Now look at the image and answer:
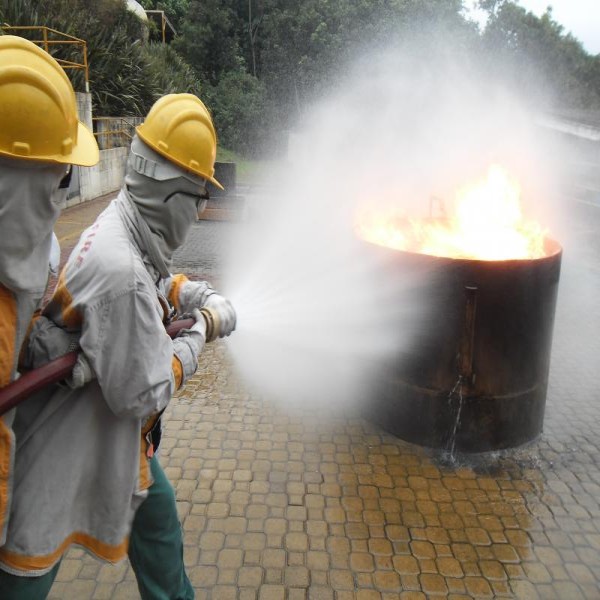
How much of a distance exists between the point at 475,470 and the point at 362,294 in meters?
1.43

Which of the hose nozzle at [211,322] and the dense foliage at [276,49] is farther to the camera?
the dense foliage at [276,49]

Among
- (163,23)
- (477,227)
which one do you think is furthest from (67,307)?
(163,23)

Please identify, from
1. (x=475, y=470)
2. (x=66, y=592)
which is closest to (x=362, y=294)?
(x=475, y=470)

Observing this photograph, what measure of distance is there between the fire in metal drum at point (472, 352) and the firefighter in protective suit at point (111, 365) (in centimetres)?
204

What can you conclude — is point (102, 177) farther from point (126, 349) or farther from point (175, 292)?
point (126, 349)

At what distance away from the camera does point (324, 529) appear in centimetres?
319

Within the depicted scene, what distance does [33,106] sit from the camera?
4.99 ft

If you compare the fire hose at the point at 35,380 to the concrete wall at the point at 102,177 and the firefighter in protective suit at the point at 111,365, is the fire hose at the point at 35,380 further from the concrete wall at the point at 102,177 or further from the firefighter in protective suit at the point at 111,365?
the concrete wall at the point at 102,177

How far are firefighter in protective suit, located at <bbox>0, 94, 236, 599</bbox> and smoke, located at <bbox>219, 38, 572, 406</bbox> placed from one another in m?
1.51

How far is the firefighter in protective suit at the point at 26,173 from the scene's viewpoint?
150 centimetres

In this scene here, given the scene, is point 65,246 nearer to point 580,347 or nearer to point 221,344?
point 221,344

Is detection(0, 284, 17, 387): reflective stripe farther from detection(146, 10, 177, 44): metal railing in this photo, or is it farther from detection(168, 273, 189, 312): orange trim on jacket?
detection(146, 10, 177, 44): metal railing

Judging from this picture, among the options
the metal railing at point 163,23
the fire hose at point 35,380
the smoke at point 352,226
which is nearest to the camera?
the fire hose at point 35,380

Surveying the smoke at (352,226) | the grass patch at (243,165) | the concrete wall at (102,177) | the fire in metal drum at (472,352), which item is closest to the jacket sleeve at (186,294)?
the smoke at (352,226)
